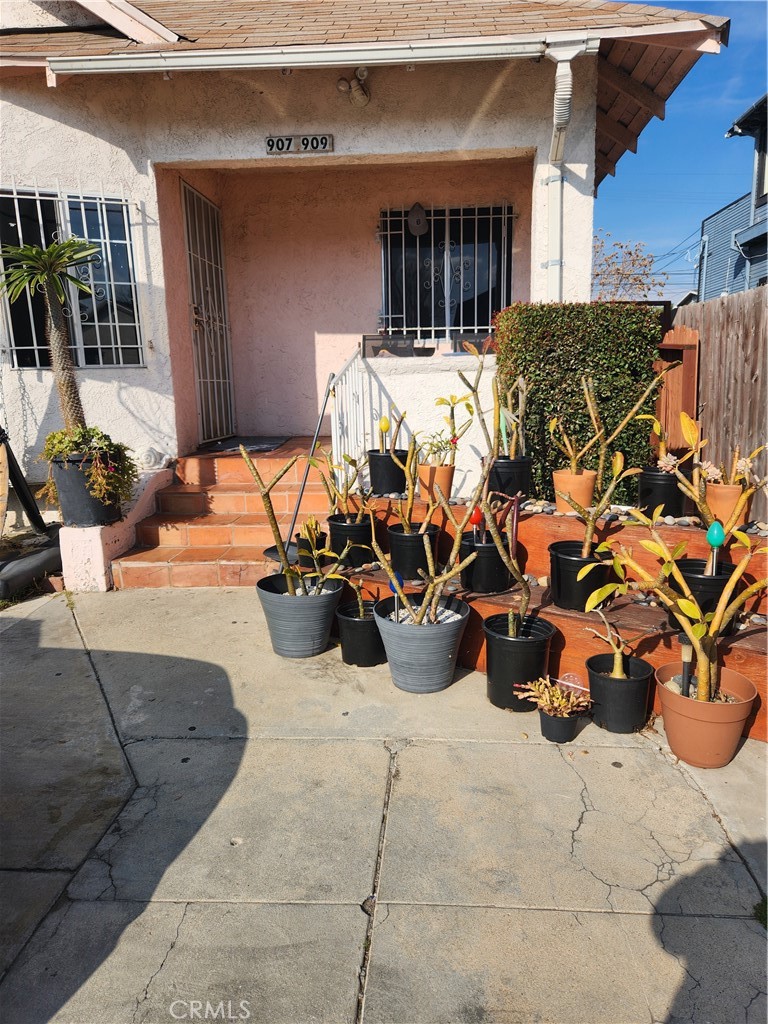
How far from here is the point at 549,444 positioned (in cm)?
481

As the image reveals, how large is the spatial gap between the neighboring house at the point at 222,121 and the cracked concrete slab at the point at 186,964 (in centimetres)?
475

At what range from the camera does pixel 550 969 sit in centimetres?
175

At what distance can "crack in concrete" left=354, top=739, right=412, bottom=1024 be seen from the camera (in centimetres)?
171

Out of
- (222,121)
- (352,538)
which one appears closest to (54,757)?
(352,538)

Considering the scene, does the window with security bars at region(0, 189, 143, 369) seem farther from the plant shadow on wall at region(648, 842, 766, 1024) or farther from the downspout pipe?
the plant shadow on wall at region(648, 842, 766, 1024)

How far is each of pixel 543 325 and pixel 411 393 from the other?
3.95 feet

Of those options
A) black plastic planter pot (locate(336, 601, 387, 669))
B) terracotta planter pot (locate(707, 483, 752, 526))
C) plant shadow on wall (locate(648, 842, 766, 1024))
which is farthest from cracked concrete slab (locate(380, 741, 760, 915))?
terracotta planter pot (locate(707, 483, 752, 526))

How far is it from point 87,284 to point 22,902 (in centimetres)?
529

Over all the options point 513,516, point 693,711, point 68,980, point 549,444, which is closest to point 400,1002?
point 68,980

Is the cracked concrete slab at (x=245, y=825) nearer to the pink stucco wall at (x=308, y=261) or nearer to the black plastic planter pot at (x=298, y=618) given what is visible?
the black plastic planter pot at (x=298, y=618)

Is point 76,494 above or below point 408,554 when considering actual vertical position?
above

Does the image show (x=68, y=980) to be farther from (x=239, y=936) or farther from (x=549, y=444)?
(x=549, y=444)

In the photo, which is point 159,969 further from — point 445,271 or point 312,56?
point 445,271

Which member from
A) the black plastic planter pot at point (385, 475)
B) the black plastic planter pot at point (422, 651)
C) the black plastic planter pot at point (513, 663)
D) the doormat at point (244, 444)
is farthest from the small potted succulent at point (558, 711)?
the doormat at point (244, 444)
